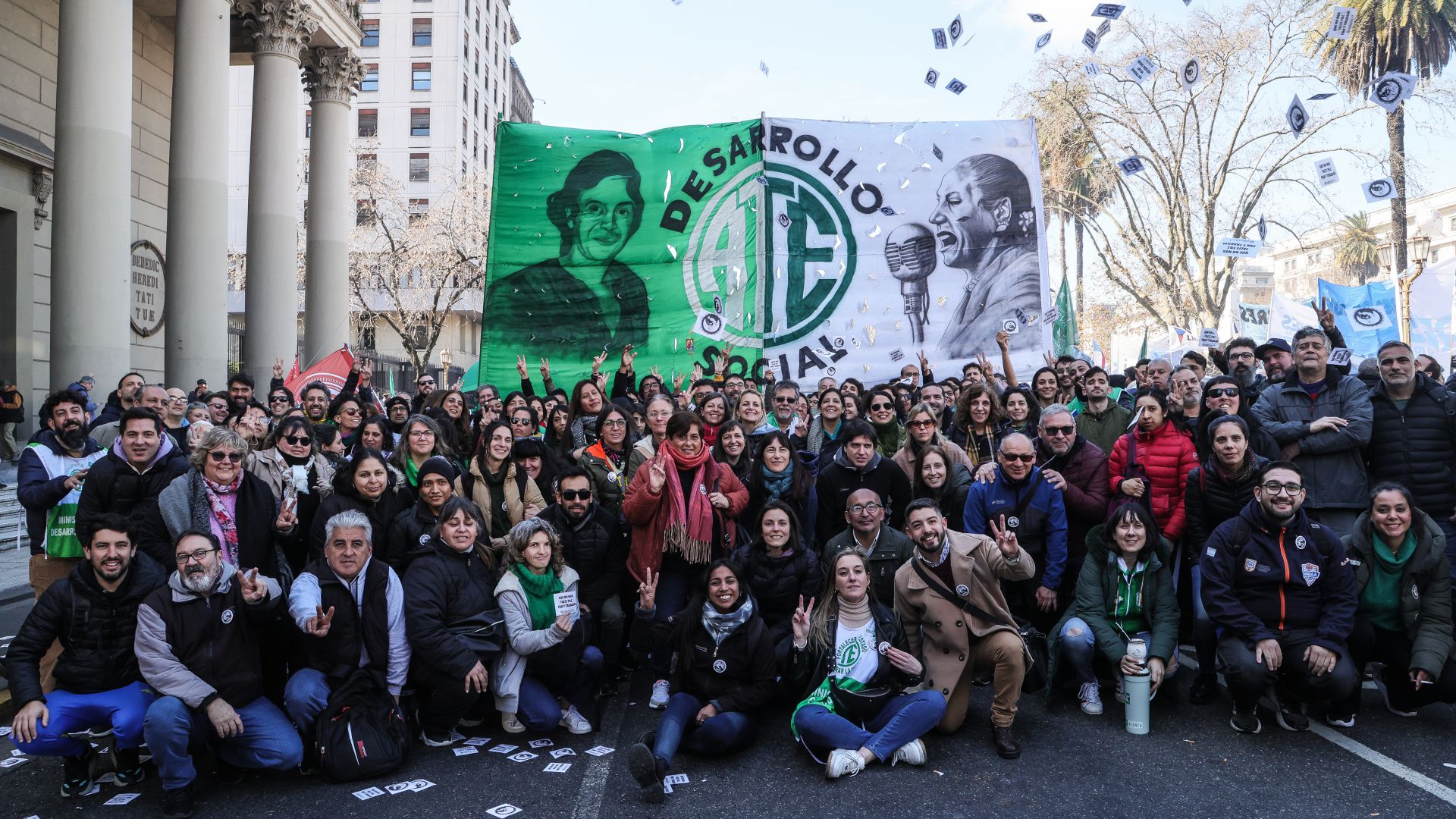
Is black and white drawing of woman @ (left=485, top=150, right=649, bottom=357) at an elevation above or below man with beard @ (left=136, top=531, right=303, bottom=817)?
above

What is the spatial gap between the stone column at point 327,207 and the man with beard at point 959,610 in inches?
576

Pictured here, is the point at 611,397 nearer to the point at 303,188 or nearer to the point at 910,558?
the point at 910,558

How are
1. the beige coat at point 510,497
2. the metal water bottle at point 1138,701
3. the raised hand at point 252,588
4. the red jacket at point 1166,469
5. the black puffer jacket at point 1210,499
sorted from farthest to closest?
the beige coat at point 510,497 → the red jacket at point 1166,469 → the black puffer jacket at point 1210,499 → the metal water bottle at point 1138,701 → the raised hand at point 252,588

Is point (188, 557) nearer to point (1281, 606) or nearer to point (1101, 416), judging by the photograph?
point (1281, 606)

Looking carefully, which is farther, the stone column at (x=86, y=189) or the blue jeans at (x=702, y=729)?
the stone column at (x=86, y=189)

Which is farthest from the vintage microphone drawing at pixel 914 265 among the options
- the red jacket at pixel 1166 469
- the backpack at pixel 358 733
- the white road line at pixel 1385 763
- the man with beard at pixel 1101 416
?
the backpack at pixel 358 733

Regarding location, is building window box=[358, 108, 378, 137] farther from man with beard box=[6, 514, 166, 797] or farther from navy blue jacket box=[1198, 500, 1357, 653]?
navy blue jacket box=[1198, 500, 1357, 653]

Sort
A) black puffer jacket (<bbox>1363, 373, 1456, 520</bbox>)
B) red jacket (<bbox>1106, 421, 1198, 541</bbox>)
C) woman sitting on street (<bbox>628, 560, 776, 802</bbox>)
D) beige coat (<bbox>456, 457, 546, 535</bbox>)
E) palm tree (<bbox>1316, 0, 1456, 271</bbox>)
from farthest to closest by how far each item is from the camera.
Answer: palm tree (<bbox>1316, 0, 1456, 271</bbox>) → beige coat (<bbox>456, 457, 546, 535</bbox>) → red jacket (<bbox>1106, 421, 1198, 541</bbox>) → black puffer jacket (<bbox>1363, 373, 1456, 520</bbox>) → woman sitting on street (<bbox>628, 560, 776, 802</bbox>)

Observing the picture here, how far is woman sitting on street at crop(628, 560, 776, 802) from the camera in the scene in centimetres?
477

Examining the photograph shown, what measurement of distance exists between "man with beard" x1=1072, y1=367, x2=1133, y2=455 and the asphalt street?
7.86 ft

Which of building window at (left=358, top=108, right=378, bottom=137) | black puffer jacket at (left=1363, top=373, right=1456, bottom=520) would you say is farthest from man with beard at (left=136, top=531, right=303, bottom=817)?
building window at (left=358, top=108, right=378, bottom=137)

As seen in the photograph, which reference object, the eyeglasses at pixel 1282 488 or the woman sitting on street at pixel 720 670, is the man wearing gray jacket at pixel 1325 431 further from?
the woman sitting on street at pixel 720 670

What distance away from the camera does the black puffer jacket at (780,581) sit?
5.51m

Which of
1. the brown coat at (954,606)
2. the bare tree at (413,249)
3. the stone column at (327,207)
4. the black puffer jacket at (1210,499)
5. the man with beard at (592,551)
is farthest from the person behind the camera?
the bare tree at (413,249)
